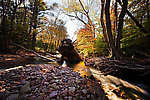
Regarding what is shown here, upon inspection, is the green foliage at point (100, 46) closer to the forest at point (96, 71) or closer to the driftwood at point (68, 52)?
the forest at point (96, 71)

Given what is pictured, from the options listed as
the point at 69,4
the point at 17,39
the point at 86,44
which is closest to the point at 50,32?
the point at 17,39

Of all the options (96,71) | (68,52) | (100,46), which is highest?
(100,46)

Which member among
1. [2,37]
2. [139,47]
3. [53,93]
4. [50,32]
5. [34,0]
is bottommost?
[53,93]

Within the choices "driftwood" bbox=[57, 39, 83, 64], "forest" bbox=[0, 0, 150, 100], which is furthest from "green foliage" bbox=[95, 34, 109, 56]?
"driftwood" bbox=[57, 39, 83, 64]

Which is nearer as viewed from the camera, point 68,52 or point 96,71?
point 96,71

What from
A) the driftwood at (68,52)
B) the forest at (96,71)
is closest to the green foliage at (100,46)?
the forest at (96,71)

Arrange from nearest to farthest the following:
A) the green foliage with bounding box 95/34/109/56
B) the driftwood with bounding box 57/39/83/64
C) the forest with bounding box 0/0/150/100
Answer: the forest with bounding box 0/0/150/100 → the green foliage with bounding box 95/34/109/56 → the driftwood with bounding box 57/39/83/64

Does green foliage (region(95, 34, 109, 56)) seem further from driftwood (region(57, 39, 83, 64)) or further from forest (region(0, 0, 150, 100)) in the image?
driftwood (region(57, 39, 83, 64))

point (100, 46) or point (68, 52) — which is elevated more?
point (100, 46)

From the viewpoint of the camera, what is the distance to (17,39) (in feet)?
37.7

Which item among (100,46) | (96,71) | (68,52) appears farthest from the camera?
(68,52)

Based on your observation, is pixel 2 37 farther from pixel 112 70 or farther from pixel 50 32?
pixel 112 70

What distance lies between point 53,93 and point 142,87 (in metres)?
2.96

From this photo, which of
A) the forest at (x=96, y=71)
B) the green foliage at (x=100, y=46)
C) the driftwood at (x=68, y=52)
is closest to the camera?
the forest at (x=96, y=71)
